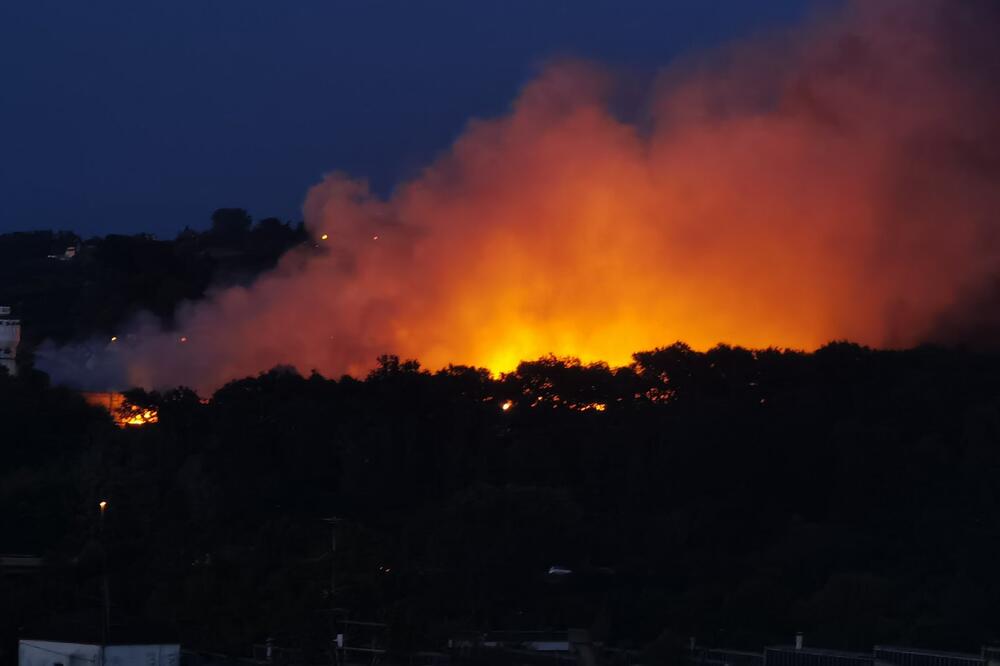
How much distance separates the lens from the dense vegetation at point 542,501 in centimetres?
2456

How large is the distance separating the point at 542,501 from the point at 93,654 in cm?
1140

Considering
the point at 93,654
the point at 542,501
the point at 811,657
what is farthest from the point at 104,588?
the point at 542,501

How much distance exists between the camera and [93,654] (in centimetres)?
2081

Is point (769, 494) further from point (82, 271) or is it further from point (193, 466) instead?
point (82, 271)

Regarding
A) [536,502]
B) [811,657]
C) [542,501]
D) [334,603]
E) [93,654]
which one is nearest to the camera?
[93,654]

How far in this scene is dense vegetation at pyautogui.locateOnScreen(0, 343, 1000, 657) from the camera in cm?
2456

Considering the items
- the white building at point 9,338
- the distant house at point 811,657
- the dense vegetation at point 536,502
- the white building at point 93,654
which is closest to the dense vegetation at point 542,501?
the dense vegetation at point 536,502

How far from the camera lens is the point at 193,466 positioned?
114ft

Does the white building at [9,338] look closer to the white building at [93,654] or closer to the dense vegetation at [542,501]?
the dense vegetation at [542,501]

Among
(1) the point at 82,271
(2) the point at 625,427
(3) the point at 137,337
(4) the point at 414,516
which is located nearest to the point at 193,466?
(4) the point at 414,516

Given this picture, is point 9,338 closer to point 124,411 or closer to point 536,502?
point 124,411

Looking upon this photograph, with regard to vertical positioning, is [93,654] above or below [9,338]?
below

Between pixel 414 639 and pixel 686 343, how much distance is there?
2326cm

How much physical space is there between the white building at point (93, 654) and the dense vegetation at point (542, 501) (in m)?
0.78
